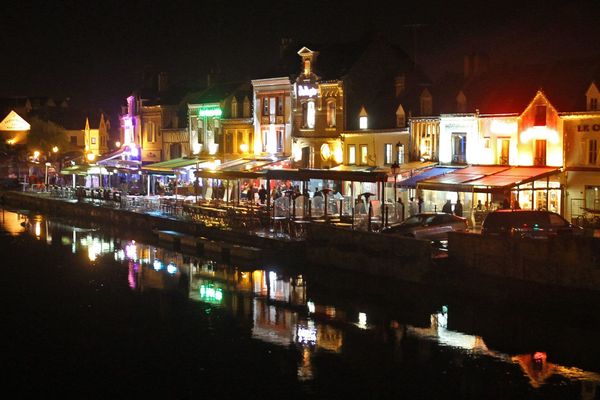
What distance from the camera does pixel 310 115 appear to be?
62.3m

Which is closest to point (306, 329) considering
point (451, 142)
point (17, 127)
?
point (451, 142)

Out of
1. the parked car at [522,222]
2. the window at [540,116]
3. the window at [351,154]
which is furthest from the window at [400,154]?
the parked car at [522,222]

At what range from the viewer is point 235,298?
109ft

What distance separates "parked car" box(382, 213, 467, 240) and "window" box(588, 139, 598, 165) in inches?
358

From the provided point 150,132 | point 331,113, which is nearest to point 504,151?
point 331,113

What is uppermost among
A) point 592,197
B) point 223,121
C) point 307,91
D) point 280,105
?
point 307,91

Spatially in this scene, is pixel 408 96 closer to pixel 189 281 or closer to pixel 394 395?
pixel 189 281

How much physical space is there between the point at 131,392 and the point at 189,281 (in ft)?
52.4

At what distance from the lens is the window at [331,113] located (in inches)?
2376

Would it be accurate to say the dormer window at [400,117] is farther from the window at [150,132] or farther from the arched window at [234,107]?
the window at [150,132]

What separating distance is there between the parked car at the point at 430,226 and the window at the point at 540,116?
32.7 feet

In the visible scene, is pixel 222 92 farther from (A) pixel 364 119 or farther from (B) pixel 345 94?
(A) pixel 364 119

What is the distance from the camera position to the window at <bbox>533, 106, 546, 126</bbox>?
4469 centimetres

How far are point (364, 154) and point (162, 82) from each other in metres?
36.4
